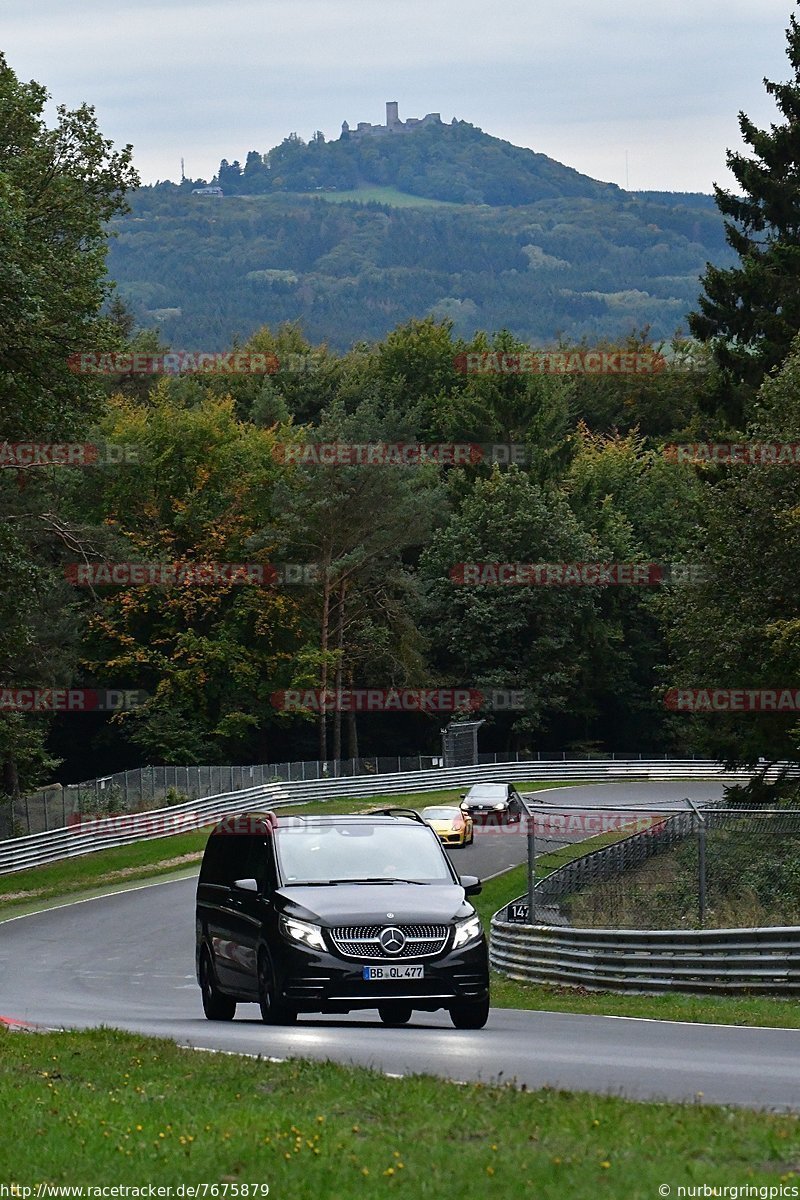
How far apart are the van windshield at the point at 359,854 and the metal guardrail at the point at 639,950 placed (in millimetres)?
5230

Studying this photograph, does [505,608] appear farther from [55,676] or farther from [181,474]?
[55,676]

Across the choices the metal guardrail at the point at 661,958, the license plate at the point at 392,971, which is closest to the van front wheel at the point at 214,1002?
the license plate at the point at 392,971

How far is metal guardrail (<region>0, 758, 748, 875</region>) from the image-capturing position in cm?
5053

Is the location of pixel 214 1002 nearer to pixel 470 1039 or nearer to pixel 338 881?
pixel 338 881

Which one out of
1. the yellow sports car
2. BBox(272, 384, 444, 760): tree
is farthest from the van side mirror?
BBox(272, 384, 444, 760): tree

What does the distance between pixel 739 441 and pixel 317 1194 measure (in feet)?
127

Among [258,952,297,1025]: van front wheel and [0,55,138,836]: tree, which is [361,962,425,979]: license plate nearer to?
[258,952,297,1025]: van front wheel

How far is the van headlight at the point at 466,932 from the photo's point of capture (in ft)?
49.4

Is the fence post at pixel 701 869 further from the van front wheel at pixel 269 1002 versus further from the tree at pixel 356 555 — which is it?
the tree at pixel 356 555

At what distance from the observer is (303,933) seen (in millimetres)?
15000

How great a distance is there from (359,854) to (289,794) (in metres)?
48.6

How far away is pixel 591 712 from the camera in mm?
88812

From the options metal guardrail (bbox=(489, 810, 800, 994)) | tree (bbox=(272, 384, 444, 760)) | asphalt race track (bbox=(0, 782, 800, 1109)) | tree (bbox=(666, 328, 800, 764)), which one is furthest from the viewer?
tree (bbox=(272, 384, 444, 760))

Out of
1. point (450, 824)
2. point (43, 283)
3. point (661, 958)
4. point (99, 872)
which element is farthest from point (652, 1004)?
point (99, 872)
